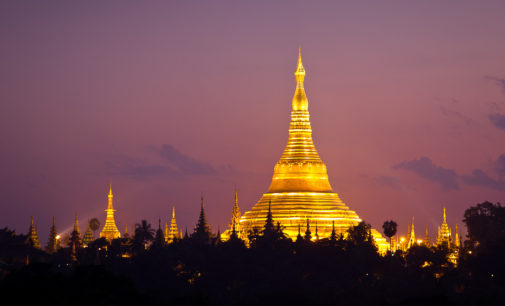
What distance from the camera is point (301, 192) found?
547 feet

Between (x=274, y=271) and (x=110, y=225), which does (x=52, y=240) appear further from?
(x=274, y=271)

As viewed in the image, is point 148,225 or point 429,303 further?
point 148,225

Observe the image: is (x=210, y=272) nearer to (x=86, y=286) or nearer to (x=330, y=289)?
(x=330, y=289)

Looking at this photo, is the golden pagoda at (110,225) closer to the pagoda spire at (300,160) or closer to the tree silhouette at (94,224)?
the tree silhouette at (94,224)

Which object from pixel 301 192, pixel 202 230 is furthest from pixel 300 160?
pixel 202 230

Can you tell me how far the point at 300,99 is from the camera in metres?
170

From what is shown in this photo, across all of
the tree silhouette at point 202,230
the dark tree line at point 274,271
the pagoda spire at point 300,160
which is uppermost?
the pagoda spire at point 300,160

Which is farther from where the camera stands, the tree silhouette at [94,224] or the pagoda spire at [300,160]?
the tree silhouette at [94,224]

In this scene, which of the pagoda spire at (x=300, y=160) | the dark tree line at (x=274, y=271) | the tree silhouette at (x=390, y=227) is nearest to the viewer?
the dark tree line at (x=274, y=271)

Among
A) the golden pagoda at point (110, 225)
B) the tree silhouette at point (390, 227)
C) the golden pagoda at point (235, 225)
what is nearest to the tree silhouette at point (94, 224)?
the golden pagoda at point (110, 225)

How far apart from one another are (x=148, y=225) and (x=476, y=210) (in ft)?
113

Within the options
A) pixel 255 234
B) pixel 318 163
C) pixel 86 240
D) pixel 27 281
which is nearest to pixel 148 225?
pixel 255 234

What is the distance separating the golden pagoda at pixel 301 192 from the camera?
535ft

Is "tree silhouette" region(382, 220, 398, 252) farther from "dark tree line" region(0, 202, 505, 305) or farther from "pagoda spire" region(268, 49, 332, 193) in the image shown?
"pagoda spire" region(268, 49, 332, 193)
